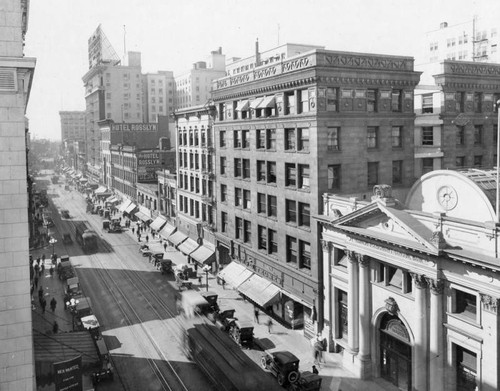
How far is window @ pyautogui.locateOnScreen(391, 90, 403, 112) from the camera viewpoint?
126ft

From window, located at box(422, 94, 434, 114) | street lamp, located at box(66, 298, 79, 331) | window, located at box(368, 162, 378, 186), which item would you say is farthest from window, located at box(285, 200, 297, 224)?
street lamp, located at box(66, 298, 79, 331)

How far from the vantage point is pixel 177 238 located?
64.1 meters

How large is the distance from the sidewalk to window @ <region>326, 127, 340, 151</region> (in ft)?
48.5

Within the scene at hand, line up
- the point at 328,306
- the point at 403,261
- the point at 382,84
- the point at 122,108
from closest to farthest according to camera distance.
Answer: the point at 403,261, the point at 328,306, the point at 382,84, the point at 122,108

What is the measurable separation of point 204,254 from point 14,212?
120 ft

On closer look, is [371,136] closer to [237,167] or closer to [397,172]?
[397,172]

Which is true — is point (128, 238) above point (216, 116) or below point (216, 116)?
below

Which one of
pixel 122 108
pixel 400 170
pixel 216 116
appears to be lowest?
pixel 400 170

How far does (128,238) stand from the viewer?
7581cm

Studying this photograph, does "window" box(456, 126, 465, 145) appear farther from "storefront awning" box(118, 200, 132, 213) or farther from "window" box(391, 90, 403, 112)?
"storefront awning" box(118, 200, 132, 213)

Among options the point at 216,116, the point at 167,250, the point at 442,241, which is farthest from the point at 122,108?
the point at 442,241

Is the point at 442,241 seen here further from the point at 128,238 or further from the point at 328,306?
the point at 128,238

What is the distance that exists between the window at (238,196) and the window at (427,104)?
18579mm

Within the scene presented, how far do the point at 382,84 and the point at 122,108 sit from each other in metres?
112
